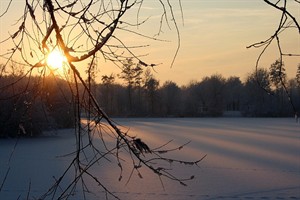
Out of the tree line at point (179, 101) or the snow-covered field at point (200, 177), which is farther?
the tree line at point (179, 101)

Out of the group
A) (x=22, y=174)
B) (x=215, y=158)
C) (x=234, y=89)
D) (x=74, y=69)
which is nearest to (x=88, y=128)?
(x=74, y=69)

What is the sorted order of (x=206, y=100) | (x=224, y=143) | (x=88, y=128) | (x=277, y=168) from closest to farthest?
1. (x=88, y=128)
2. (x=277, y=168)
3. (x=224, y=143)
4. (x=206, y=100)

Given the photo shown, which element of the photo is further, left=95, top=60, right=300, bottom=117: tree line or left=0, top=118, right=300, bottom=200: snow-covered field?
left=95, top=60, right=300, bottom=117: tree line

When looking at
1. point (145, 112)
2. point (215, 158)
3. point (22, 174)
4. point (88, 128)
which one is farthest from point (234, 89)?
point (88, 128)

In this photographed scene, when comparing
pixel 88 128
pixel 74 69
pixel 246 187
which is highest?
pixel 74 69

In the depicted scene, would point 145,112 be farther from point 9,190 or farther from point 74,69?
point 74,69

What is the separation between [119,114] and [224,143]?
3849 centimetres

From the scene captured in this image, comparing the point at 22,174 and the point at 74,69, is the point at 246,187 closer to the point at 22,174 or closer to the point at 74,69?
the point at 22,174

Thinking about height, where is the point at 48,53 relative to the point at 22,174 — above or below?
above

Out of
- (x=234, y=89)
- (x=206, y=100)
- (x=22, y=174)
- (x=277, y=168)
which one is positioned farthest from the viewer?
(x=234, y=89)

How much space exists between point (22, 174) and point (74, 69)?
1038 cm

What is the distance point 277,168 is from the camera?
13164 millimetres

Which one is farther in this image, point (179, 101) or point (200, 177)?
point (179, 101)

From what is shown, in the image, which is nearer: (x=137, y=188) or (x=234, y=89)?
(x=137, y=188)
